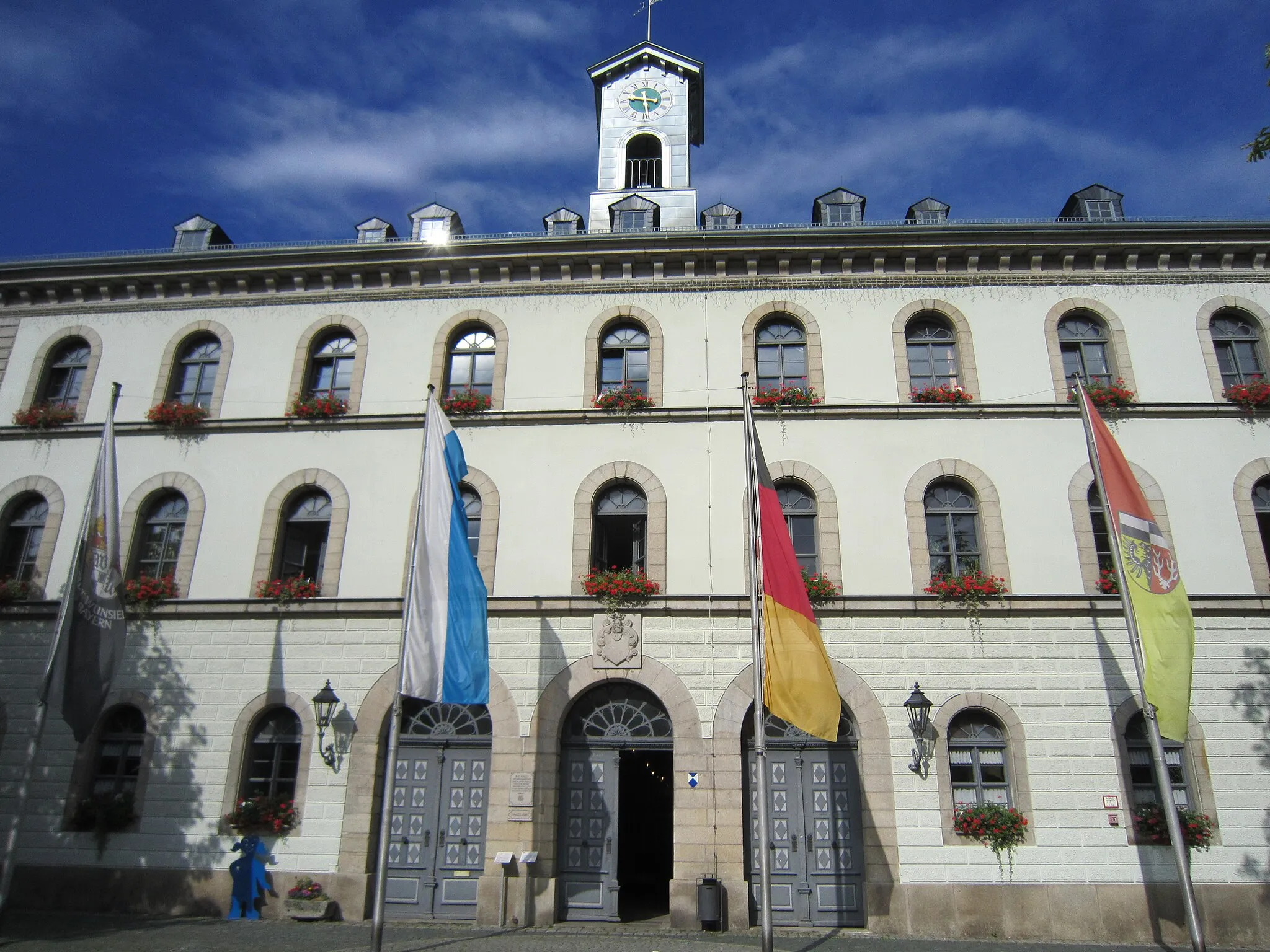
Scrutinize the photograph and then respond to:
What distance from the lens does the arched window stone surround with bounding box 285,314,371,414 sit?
61.8 ft

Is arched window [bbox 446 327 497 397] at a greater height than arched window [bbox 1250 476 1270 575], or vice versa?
arched window [bbox 446 327 497 397]

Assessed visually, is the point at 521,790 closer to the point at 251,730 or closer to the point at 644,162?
the point at 251,730

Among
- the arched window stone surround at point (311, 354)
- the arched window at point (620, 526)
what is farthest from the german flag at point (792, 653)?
the arched window stone surround at point (311, 354)

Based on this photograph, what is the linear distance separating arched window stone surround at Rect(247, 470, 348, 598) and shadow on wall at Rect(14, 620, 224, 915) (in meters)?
3.24

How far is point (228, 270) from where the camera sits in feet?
65.2

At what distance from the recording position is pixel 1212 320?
1830 cm

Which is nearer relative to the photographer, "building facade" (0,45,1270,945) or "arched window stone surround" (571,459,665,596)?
"building facade" (0,45,1270,945)

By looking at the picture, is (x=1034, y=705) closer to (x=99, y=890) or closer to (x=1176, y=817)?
(x=1176, y=817)

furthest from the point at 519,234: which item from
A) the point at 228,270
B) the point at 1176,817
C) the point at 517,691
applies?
the point at 1176,817

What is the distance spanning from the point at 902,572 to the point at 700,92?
17.3 metres

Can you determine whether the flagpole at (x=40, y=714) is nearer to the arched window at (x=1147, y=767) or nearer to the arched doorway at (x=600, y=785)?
the arched doorway at (x=600, y=785)

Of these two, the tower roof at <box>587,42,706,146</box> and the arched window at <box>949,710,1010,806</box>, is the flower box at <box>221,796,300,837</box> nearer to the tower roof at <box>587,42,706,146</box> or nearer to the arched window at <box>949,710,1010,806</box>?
the arched window at <box>949,710,1010,806</box>

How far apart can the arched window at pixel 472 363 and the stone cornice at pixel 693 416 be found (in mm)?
1066

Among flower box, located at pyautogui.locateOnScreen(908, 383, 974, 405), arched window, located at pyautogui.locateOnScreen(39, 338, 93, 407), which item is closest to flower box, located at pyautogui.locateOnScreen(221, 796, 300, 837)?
arched window, located at pyautogui.locateOnScreen(39, 338, 93, 407)
